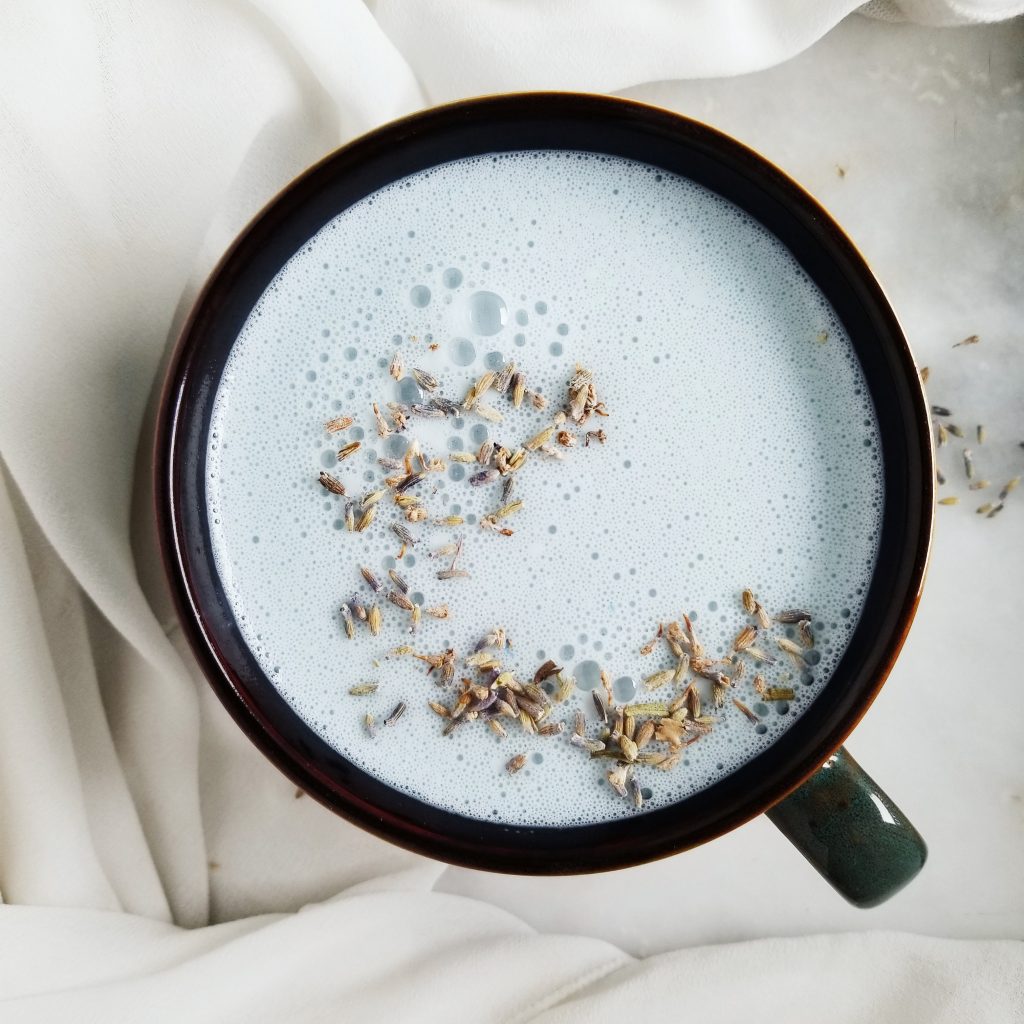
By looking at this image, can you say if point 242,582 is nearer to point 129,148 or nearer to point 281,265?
point 281,265

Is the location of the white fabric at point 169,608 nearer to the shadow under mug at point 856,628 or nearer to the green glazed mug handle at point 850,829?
the shadow under mug at point 856,628

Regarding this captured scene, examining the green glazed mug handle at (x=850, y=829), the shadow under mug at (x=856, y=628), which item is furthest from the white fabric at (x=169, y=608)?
the green glazed mug handle at (x=850, y=829)

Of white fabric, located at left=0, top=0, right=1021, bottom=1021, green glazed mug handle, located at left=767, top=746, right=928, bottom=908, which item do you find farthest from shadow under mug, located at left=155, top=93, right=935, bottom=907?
white fabric, located at left=0, top=0, right=1021, bottom=1021

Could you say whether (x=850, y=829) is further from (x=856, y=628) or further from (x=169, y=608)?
(x=169, y=608)

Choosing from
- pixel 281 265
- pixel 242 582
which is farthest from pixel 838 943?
pixel 281 265

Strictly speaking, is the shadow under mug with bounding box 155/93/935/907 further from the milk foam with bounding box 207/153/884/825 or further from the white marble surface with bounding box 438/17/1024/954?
the white marble surface with bounding box 438/17/1024/954

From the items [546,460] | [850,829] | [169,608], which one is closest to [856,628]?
[850,829]
